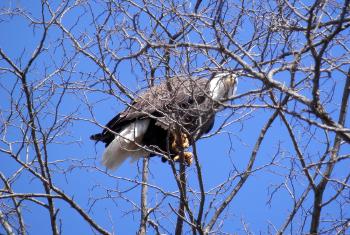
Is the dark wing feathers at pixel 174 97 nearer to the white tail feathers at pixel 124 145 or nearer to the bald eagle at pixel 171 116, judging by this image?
the bald eagle at pixel 171 116

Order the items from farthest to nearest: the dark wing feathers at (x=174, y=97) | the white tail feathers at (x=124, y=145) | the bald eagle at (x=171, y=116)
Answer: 1. the white tail feathers at (x=124, y=145)
2. the dark wing feathers at (x=174, y=97)
3. the bald eagle at (x=171, y=116)

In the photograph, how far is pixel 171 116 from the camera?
3.20m

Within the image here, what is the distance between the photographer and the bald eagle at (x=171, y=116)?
268 cm

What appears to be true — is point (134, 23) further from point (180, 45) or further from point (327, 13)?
point (327, 13)

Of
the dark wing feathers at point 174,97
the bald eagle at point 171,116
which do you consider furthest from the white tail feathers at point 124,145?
the dark wing feathers at point 174,97

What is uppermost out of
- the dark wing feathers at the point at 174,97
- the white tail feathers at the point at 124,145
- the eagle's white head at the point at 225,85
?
the white tail feathers at the point at 124,145

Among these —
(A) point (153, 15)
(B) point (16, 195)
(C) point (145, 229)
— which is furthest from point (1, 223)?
(A) point (153, 15)

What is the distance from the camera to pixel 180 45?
8.25 ft

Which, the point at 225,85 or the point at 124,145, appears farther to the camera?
the point at 124,145

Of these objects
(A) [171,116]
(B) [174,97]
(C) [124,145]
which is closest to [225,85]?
(B) [174,97]

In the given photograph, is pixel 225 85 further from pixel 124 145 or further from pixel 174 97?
pixel 124 145

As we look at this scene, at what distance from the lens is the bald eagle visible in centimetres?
268

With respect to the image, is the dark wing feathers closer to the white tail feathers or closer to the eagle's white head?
the eagle's white head

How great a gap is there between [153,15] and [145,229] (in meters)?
1.42
